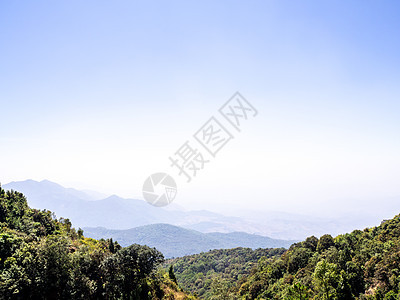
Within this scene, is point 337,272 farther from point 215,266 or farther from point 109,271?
point 215,266

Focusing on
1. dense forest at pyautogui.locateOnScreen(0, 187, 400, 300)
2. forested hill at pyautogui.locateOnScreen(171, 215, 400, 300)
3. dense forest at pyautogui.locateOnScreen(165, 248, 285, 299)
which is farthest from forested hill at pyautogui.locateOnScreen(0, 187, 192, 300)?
dense forest at pyautogui.locateOnScreen(165, 248, 285, 299)

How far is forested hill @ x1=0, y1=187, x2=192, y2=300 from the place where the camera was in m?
24.5

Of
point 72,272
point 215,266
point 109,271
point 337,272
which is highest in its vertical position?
point 72,272

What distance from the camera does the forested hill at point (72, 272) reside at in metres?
24.5

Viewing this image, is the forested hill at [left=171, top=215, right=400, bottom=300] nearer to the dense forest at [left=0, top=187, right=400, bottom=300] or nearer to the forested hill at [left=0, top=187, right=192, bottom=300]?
the dense forest at [left=0, top=187, right=400, bottom=300]

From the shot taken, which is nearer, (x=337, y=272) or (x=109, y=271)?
(x=109, y=271)

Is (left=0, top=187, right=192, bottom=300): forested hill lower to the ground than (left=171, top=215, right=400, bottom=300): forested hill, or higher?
higher

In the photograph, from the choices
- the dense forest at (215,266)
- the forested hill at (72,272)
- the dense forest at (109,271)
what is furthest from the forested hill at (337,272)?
the dense forest at (215,266)

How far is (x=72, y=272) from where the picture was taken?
27.3m

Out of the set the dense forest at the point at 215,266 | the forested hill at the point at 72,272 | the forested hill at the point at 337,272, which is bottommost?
the dense forest at the point at 215,266

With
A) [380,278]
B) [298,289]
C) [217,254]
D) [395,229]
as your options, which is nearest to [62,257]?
[298,289]

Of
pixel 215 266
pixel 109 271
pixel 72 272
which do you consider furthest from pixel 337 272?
pixel 215 266

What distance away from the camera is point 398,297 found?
27125 millimetres

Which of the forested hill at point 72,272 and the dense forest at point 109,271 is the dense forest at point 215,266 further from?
the forested hill at point 72,272
